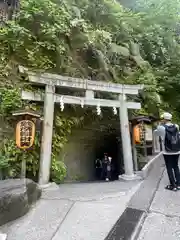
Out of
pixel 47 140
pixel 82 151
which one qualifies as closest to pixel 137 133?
pixel 82 151

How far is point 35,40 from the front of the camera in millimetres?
7574

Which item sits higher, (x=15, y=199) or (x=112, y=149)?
(x=112, y=149)

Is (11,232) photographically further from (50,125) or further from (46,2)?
(46,2)

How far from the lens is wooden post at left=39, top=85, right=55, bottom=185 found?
19.3ft

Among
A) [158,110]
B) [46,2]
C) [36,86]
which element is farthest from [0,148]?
[158,110]

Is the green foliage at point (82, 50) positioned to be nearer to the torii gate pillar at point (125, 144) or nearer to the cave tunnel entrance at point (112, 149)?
the torii gate pillar at point (125, 144)

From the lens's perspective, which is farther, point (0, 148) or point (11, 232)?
point (0, 148)

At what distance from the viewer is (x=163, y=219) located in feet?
12.4

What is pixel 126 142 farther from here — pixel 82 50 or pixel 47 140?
pixel 82 50

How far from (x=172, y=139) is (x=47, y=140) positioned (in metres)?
3.25

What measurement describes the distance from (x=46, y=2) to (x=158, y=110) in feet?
23.6

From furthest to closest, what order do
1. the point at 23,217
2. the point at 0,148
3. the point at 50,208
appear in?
the point at 0,148
the point at 50,208
the point at 23,217

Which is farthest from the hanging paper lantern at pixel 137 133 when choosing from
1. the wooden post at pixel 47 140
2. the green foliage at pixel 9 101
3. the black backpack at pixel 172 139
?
the green foliage at pixel 9 101

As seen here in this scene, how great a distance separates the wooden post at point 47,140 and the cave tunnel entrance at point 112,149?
4499mm
